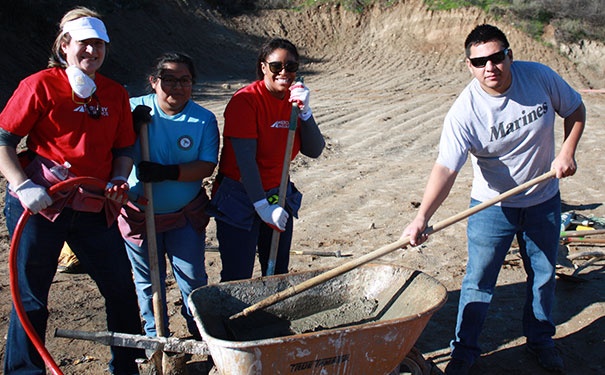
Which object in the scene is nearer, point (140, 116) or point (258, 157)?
point (140, 116)

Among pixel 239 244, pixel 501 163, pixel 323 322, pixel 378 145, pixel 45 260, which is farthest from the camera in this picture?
pixel 378 145

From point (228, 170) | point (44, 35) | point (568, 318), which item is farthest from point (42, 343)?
point (44, 35)

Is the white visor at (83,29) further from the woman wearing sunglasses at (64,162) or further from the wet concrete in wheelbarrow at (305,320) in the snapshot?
the wet concrete in wheelbarrow at (305,320)

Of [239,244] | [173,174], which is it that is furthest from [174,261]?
[173,174]

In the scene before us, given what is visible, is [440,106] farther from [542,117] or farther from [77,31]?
[77,31]

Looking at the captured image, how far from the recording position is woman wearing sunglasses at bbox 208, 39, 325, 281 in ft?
9.76

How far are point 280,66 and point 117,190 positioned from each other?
108 centimetres

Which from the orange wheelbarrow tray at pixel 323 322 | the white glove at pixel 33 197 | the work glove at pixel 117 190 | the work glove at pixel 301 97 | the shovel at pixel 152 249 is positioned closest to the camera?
the orange wheelbarrow tray at pixel 323 322

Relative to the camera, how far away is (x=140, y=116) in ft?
9.64

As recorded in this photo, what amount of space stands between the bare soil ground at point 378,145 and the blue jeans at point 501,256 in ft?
1.37

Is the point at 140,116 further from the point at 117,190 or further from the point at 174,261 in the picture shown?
the point at 174,261

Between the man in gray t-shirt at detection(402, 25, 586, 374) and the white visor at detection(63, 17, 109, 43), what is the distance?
1865 mm

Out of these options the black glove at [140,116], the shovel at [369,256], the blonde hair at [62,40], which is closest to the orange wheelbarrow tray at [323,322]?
the shovel at [369,256]

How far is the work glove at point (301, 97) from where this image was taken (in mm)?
3121
